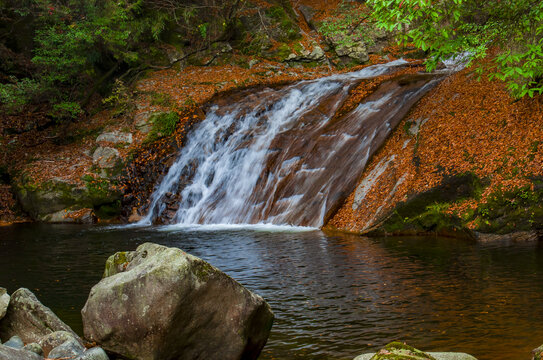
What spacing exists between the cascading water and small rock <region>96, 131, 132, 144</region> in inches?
98.3

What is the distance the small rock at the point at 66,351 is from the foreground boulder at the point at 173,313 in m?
0.49

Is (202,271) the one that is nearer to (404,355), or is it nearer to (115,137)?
(404,355)

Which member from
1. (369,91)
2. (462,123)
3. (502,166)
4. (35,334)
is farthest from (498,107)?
(35,334)

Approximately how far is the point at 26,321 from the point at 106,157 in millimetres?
13604

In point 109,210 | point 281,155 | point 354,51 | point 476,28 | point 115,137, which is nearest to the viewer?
point 476,28

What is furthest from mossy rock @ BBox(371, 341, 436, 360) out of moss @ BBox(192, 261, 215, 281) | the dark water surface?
moss @ BBox(192, 261, 215, 281)

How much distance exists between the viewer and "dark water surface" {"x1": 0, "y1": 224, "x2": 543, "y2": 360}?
17.8ft

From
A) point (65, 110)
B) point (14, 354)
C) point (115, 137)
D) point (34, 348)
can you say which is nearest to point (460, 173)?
point (34, 348)

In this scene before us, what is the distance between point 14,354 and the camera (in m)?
3.53

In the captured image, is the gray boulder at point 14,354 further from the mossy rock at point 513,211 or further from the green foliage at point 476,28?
the mossy rock at point 513,211

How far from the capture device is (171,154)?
57.8 feet

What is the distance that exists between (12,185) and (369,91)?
13127 millimetres

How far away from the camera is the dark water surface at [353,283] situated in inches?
214

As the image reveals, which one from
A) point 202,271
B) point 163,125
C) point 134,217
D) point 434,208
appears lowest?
point 134,217
